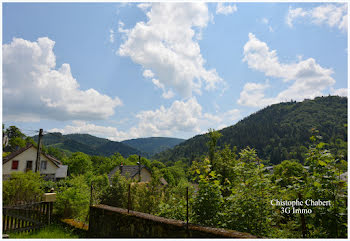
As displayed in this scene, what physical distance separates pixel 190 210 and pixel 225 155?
298 inches

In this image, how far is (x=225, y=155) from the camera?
39.3 feet

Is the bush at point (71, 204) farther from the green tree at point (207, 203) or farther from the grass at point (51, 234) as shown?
the green tree at point (207, 203)

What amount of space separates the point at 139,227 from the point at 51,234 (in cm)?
441

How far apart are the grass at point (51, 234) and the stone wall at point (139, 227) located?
1541 millimetres

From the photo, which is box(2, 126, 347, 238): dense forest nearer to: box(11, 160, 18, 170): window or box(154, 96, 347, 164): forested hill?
box(11, 160, 18, 170): window

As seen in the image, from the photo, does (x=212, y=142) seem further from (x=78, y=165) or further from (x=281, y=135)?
(x=281, y=135)

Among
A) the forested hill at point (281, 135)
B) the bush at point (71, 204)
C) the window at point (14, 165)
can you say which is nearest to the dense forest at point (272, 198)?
the bush at point (71, 204)

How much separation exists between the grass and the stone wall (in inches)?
60.7

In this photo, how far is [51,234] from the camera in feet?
24.0

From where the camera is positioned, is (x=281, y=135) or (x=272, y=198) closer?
(x=272, y=198)

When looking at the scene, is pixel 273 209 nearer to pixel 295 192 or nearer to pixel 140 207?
pixel 295 192

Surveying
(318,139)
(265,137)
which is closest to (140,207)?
(318,139)

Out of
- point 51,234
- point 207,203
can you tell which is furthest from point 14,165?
point 207,203

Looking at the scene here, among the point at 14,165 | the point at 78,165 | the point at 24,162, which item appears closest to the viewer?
the point at 14,165
